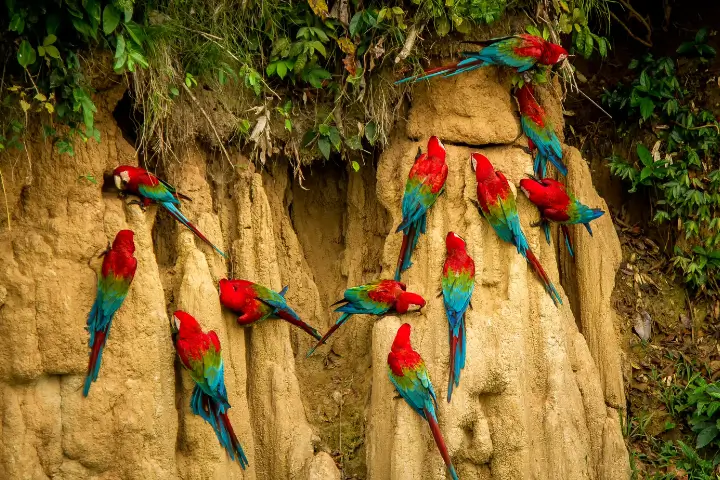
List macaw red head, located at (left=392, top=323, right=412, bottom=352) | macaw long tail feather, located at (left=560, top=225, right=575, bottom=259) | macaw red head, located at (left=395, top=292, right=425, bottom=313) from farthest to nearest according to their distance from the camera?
macaw long tail feather, located at (left=560, top=225, right=575, bottom=259)
macaw red head, located at (left=395, top=292, right=425, bottom=313)
macaw red head, located at (left=392, top=323, right=412, bottom=352)

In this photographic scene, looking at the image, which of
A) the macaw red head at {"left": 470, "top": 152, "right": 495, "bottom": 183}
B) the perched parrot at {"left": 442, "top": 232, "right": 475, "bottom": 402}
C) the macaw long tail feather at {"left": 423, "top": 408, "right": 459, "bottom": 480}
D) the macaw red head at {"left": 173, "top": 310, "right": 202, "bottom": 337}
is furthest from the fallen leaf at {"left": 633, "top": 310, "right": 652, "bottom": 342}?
the macaw red head at {"left": 173, "top": 310, "right": 202, "bottom": 337}

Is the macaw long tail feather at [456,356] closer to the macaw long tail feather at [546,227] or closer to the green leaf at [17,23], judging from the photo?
the macaw long tail feather at [546,227]

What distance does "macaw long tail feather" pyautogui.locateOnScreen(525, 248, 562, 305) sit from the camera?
18.7ft

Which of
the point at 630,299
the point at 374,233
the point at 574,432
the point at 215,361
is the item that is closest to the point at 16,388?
the point at 215,361

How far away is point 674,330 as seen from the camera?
21.5ft

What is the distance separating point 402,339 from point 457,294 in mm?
366

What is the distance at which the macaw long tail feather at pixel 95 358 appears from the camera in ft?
16.3

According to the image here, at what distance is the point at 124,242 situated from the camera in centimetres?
504

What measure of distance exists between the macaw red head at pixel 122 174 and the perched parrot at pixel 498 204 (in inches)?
70.3

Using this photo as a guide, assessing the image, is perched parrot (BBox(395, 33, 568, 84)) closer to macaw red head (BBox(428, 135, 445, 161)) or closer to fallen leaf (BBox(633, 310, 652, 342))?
macaw red head (BBox(428, 135, 445, 161))

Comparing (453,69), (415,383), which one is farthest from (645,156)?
(415,383)

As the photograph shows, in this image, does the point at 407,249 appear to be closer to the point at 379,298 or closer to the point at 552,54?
the point at 379,298

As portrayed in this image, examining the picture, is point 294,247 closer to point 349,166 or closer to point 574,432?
point 349,166

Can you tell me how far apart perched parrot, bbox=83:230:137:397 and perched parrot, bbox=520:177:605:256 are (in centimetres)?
215
